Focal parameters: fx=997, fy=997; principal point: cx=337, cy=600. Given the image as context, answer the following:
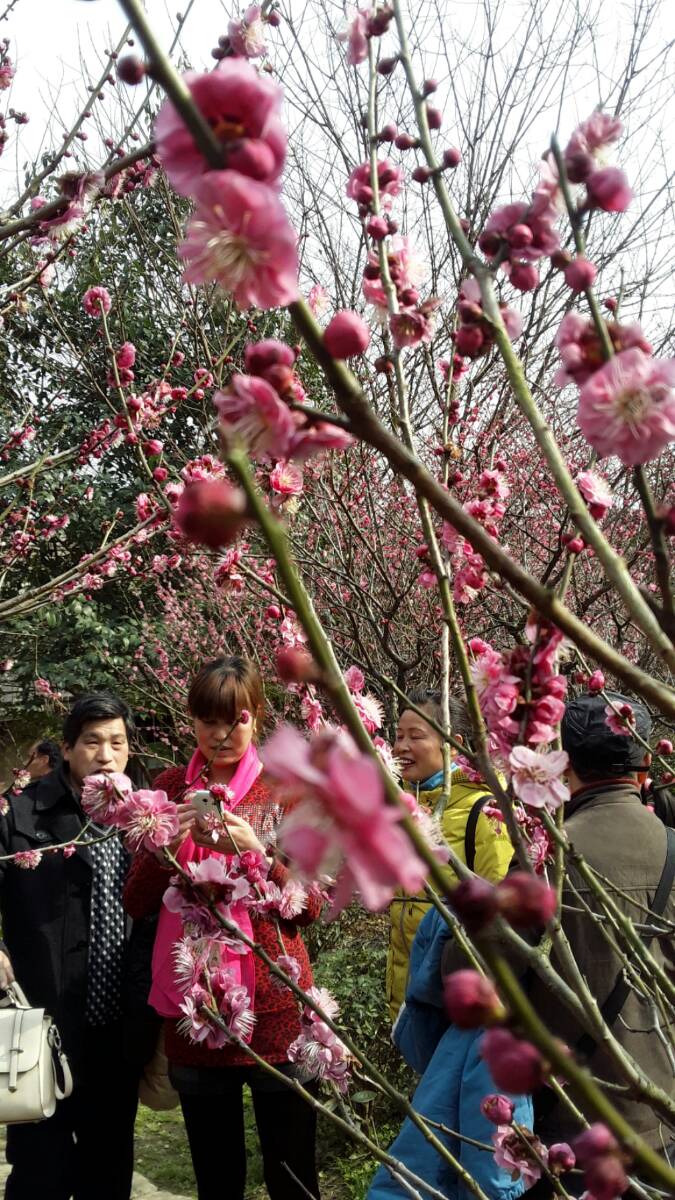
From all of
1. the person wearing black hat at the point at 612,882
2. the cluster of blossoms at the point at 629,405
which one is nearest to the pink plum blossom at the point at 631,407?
the cluster of blossoms at the point at 629,405

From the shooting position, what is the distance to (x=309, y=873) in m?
0.51

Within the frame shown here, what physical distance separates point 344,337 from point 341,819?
33 cm

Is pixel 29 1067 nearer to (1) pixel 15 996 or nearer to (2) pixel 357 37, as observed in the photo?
(1) pixel 15 996

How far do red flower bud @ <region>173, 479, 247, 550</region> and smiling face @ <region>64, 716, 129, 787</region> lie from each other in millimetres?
3019

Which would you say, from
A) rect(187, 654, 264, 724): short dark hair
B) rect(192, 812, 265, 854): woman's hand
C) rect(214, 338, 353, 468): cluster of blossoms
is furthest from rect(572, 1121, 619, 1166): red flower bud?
rect(187, 654, 264, 724): short dark hair

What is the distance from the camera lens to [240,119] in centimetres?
61

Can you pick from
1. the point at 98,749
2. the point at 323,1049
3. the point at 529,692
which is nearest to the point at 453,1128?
the point at 323,1049

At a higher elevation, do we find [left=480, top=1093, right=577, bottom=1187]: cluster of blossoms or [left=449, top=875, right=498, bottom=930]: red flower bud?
[left=449, top=875, right=498, bottom=930]: red flower bud

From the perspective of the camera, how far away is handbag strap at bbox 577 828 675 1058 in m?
2.03

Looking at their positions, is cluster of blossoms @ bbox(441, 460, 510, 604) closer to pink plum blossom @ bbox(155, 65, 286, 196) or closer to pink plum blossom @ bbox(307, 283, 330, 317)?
pink plum blossom @ bbox(307, 283, 330, 317)

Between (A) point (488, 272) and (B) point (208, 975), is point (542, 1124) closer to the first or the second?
(B) point (208, 975)

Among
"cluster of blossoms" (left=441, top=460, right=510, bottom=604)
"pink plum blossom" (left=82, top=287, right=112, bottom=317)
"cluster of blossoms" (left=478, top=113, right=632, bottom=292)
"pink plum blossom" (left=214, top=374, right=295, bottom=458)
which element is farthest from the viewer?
"pink plum blossom" (left=82, top=287, right=112, bottom=317)

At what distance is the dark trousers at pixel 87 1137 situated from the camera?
3270mm

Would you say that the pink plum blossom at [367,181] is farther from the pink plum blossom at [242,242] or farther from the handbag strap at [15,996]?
the handbag strap at [15,996]
